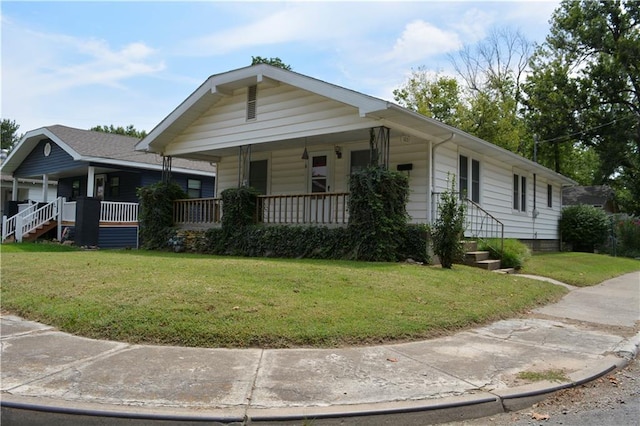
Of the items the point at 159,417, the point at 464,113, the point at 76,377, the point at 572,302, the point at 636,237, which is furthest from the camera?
the point at 464,113

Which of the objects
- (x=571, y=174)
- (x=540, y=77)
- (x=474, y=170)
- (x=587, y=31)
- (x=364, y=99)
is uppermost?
(x=587, y=31)

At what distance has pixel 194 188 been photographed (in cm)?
2339

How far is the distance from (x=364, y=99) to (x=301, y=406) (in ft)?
26.9

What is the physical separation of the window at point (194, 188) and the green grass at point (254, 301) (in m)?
14.2

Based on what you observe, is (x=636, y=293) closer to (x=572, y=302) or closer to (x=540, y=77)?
(x=572, y=302)

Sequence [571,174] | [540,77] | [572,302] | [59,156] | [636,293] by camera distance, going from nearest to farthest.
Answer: [572,302]
[636,293]
[59,156]
[540,77]
[571,174]

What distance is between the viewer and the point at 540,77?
34.4 metres

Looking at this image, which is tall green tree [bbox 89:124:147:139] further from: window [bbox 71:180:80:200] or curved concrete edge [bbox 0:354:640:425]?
curved concrete edge [bbox 0:354:640:425]

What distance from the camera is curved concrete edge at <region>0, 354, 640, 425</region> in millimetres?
3197

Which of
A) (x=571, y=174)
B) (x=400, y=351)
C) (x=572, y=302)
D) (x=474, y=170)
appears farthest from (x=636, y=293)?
(x=571, y=174)

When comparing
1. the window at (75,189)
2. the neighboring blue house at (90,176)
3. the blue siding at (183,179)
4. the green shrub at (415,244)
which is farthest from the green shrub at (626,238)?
the window at (75,189)

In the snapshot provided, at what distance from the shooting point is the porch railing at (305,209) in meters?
11.9

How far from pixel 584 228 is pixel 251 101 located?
17.2m

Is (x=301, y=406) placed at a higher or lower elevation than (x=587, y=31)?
lower
